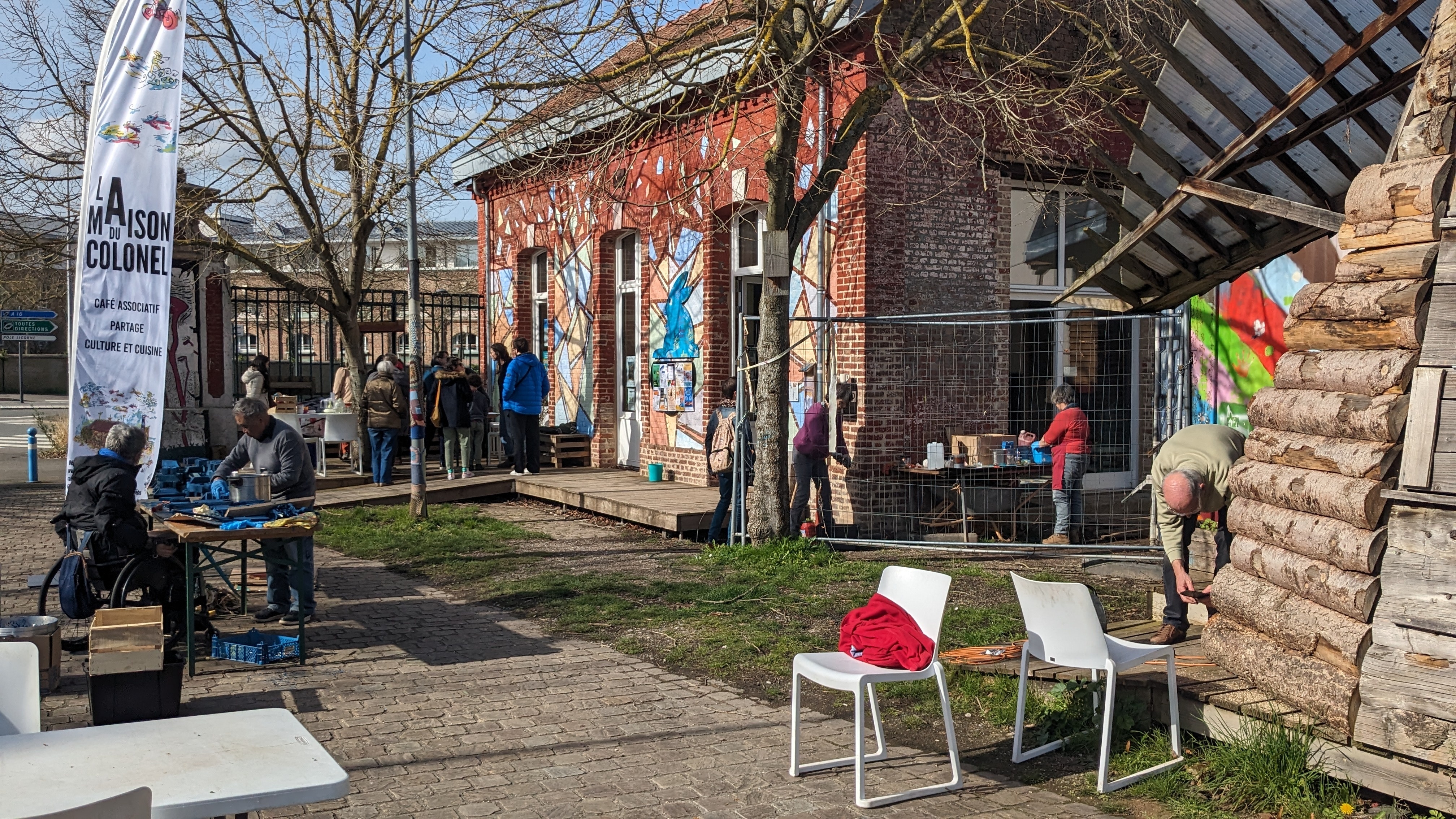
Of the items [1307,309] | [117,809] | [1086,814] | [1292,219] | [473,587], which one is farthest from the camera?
[473,587]

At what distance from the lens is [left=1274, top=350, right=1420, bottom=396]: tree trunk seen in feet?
15.8

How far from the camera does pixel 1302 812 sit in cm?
471

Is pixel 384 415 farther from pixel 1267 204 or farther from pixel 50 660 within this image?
pixel 1267 204

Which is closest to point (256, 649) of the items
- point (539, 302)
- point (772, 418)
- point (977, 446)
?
point (772, 418)

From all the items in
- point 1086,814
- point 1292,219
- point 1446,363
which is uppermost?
point 1292,219

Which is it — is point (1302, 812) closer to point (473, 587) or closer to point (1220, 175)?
point (1220, 175)

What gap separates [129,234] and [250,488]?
1.94m

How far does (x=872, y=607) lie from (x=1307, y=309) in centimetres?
248

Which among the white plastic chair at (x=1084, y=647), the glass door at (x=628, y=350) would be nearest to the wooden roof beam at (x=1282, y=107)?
the white plastic chair at (x=1084, y=647)

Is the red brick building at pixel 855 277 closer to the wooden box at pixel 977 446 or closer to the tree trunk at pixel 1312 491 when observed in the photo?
the wooden box at pixel 977 446

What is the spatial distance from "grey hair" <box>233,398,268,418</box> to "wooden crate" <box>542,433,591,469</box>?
9059mm

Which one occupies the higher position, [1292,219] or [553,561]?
[1292,219]

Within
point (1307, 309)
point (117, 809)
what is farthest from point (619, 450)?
point (117, 809)

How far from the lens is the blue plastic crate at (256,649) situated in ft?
24.5
